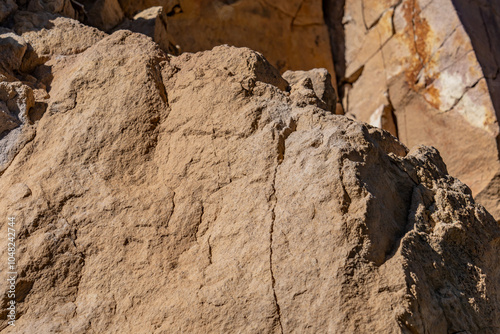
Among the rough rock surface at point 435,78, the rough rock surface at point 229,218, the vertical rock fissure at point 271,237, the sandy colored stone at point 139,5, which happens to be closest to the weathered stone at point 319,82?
the rough rock surface at point 229,218

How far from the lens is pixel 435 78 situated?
12.3ft

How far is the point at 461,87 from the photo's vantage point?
11.8 ft

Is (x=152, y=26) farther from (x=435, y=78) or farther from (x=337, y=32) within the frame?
(x=337, y=32)

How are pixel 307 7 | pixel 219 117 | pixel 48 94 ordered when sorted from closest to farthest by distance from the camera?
pixel 219 117 < pixel 48 94 < pixel 307 7

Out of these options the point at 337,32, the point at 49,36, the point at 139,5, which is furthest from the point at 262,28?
the point at 49,36

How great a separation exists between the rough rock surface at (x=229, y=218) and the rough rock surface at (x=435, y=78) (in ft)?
5.29

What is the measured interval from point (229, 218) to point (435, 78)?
101 inches

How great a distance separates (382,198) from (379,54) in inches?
107

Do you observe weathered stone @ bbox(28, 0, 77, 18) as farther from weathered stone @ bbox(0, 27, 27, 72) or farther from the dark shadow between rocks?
the dark shadow between rocks

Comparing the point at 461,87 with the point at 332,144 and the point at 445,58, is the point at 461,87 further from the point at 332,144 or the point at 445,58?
the point at 332,144

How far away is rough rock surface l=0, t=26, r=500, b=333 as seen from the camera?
59.4 inches

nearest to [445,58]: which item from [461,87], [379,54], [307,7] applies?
[461,87]

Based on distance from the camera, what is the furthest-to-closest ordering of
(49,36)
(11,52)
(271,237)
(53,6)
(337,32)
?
(337,32)
(53,6)
(49,36)
(11,52)
(271,237)

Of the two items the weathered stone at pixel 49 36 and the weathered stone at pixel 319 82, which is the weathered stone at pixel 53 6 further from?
the weathered stone at pixel 319 82
